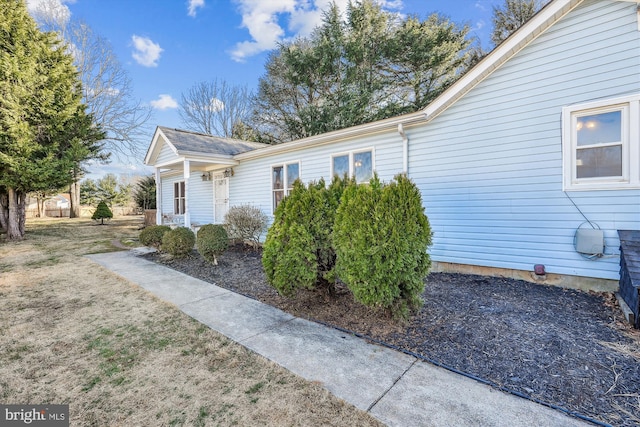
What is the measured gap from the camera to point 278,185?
9.20 m

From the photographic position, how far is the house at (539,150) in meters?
4.30

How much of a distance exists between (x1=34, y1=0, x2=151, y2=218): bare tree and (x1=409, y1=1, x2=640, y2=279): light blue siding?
21.8 meters

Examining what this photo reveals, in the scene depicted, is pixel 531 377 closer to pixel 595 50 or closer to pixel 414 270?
pixel 414 270

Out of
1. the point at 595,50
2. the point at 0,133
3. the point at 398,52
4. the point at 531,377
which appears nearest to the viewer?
the point at 531,377

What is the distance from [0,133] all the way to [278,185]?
9140mm

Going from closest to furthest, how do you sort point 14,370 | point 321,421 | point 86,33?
→ point 321,421 → point 14,370 → point 86,33

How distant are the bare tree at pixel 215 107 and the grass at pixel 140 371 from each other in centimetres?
2173

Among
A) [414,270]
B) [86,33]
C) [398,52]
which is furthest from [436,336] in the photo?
[86,33]

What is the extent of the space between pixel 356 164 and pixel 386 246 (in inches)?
179

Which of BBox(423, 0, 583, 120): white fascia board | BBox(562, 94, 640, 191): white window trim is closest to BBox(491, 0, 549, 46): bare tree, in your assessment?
BBox(423, 0, 583, 120): white fascia board

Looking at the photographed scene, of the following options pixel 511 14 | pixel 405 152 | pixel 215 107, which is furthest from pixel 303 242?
pixel 215 107

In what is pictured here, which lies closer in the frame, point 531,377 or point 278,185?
point 531,377

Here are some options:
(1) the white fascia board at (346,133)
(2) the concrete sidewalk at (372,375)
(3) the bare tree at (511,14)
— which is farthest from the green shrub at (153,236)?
(3) the bare tree at (511,14)

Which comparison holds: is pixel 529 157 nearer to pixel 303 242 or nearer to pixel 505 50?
pixel 505 50
